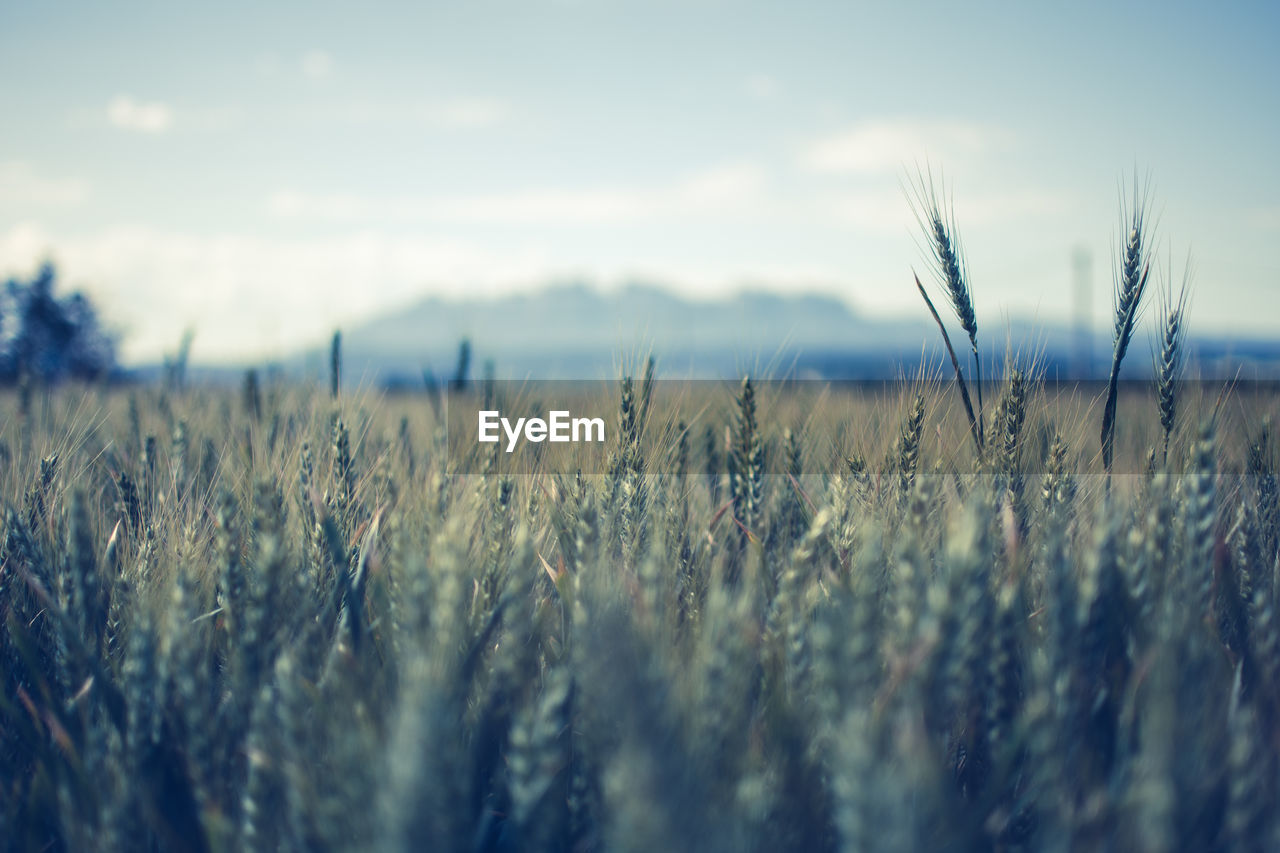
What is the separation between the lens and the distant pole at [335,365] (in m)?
2.97

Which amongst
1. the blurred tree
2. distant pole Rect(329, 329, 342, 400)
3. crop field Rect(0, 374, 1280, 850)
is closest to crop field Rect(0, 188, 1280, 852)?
crop field Rect(0, 374, 1280, 850)

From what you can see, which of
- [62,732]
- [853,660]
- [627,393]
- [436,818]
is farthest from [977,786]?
[62,732]

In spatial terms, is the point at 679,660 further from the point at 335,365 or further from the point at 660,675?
the point at 335,365

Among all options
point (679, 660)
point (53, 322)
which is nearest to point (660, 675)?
point (679, 660)

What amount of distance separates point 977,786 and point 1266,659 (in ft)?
2.17

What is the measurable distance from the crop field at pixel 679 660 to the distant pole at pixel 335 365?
81cm

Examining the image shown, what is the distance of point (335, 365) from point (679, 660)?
7.80 feet

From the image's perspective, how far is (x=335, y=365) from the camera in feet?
9.90

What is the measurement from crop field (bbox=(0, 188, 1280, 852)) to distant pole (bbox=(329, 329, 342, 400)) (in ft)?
2.65

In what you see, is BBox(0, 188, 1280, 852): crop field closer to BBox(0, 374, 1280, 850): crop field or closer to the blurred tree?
BBox(0, 374, 1280, 850): crop field

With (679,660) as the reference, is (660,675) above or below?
above

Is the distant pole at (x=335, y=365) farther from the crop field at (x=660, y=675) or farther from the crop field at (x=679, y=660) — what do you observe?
the crop field at (x=660, y=675)

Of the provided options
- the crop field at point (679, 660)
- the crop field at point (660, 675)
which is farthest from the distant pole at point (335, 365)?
the crop field at point (660, 675)

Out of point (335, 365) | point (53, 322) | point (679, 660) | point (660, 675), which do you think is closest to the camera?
point (660, 675)
